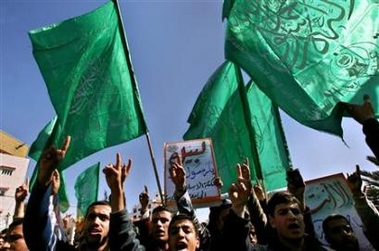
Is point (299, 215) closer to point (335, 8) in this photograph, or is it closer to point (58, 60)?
point (335, 8)

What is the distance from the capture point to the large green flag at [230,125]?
6.71 meters

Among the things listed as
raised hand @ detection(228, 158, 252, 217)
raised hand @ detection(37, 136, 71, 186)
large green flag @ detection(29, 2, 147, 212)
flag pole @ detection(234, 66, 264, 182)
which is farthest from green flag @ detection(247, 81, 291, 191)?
raised hand @ detection(37, 136, 71, 186)

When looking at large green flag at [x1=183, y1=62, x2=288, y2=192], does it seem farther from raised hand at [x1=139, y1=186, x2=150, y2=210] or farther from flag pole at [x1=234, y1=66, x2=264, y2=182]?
raised hand at [x1=139, y1=186, x2=150, y2=210]

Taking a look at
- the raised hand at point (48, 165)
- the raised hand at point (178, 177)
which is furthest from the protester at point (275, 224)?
the raised hand at point (48, 165)

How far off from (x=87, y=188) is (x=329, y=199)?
21.6 feet

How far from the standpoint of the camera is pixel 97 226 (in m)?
3.04

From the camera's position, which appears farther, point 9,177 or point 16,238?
point 9,177

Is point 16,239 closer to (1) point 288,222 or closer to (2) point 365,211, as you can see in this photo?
(1) point 288,222

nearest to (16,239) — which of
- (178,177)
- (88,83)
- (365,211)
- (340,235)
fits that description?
(178,177)

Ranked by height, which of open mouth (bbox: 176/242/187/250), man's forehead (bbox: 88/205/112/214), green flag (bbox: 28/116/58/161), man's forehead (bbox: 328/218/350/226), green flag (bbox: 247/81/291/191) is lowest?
open mouth (bbox: 176/242/187/250)

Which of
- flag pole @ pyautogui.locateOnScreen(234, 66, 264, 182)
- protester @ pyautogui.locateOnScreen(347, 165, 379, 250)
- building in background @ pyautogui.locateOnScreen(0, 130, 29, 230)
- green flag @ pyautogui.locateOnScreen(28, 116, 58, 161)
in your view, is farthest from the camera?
building in background @ pyautogui.locateOnScreen(0, 130, 29, 230)

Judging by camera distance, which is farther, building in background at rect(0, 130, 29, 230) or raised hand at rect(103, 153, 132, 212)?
building in background at rect(0, 130, 29, 230)

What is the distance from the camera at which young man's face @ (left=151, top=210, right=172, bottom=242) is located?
3521 mm

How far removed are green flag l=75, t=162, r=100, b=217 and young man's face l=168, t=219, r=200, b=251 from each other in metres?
6.58
